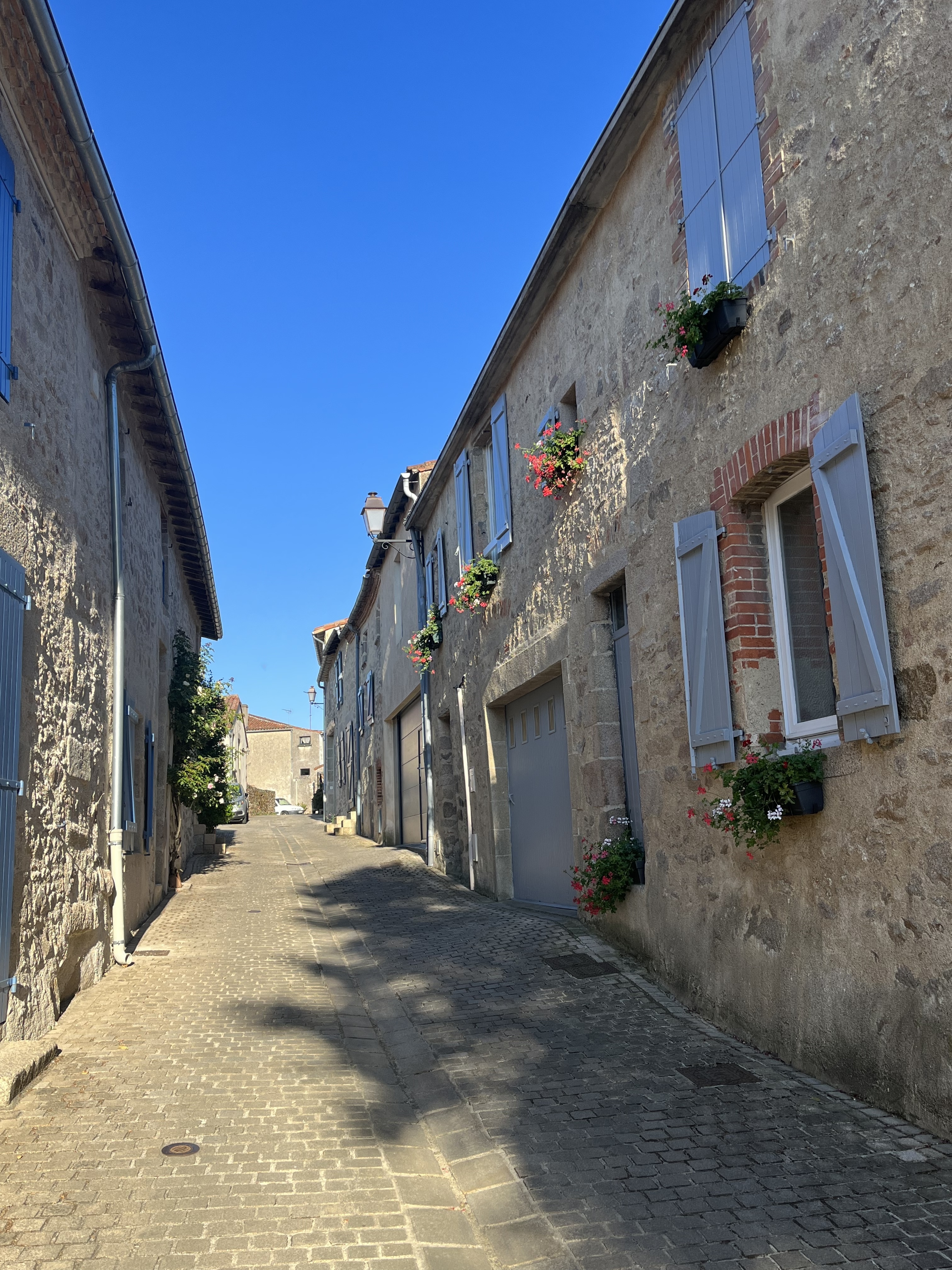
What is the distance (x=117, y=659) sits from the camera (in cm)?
750

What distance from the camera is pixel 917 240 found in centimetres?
389

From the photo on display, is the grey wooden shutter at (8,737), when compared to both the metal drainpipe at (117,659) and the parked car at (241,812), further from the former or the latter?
the parked car at (241,812)

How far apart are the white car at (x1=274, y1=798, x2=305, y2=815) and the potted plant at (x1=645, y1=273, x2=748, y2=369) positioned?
39.6 meters

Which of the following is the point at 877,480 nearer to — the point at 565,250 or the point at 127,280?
the point at 565,250

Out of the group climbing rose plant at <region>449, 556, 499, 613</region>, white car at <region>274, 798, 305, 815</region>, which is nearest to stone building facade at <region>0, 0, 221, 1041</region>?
climbing rose plant at <region>449, 556, 499, 613</region>

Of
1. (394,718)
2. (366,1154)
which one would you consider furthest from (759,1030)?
(394,718)

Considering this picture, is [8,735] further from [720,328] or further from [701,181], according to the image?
[701,181]

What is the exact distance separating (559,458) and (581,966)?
3.68 meters

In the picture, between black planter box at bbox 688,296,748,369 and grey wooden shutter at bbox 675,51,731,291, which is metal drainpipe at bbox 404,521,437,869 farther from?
black planter box at bbox 688,296,748,369

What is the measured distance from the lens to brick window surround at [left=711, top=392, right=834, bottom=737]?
500 centimetres

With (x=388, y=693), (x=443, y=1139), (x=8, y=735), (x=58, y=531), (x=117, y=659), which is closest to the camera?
(x=443, y=1139)

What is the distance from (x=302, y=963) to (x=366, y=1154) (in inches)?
146

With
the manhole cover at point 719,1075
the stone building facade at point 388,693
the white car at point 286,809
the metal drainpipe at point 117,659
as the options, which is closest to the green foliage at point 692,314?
the manhole cover at point 719,1075

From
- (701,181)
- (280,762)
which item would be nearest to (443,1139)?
(701,181)
